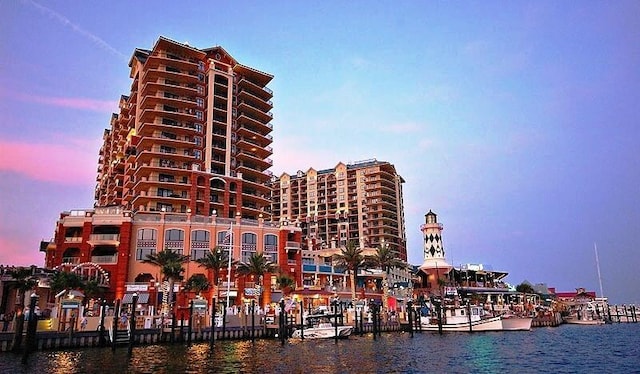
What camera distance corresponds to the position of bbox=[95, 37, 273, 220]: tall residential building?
303ft

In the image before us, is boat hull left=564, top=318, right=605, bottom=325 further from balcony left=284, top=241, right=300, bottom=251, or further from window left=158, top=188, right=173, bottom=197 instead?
window left=158, top=188, right=173, bottom=197

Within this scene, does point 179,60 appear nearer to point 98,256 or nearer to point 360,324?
point 98,256

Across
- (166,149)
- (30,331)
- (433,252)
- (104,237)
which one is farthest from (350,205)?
(30,331)

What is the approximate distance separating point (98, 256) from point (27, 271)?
12616 mm

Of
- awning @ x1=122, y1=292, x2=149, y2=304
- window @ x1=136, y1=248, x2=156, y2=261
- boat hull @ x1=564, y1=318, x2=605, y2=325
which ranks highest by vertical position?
window @ x1=136, y1=248, x2=156, y2=261

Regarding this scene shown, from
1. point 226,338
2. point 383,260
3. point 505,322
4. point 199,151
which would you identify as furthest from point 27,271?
point 505,322

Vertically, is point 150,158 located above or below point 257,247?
above

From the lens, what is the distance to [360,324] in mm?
68188

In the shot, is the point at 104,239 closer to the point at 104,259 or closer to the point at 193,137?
the point at 104,259

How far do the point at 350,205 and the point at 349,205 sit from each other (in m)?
0.31

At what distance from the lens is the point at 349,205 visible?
162 metres

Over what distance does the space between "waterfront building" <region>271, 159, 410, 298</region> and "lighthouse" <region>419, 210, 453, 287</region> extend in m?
37.1

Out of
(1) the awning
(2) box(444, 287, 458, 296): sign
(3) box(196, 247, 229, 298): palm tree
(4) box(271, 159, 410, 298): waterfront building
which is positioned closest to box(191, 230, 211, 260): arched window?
(3) box(196, 247, 229, 298): palm tree

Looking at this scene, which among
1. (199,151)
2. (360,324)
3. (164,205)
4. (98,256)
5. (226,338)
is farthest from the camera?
(199,151)
